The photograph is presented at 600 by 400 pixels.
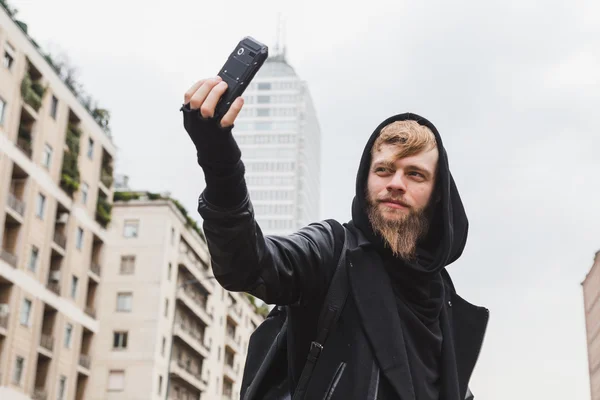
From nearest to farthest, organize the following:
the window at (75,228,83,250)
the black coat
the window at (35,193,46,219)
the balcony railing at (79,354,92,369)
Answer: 1. the black coat
2. the window at (35,193,46,219)
3. the window at (75,228,83,250)
4. the balcony railing at (79,354,92,369)

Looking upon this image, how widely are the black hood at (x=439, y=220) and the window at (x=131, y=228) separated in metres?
58.5

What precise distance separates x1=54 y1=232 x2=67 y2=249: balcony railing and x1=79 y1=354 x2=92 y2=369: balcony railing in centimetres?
636

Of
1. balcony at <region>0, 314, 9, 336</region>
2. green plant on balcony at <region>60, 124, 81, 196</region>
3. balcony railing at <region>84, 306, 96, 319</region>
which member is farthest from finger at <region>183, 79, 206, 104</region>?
balcony railing at <region>84, 306, 96, 319</region>

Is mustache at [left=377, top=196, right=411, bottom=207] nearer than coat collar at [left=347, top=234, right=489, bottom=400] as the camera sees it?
No

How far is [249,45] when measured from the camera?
207 cm

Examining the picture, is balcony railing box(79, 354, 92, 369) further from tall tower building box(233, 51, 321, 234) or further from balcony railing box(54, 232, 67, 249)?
tall tower building box(233, 51, 321, 234)

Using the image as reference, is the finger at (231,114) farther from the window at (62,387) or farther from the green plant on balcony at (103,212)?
the green plant on balcony at (103,212)

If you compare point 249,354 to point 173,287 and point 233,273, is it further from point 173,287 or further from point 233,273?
point 173,287

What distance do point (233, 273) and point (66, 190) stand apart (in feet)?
138

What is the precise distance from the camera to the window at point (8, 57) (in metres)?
35.2

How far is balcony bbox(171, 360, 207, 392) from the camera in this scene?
60.0 meters

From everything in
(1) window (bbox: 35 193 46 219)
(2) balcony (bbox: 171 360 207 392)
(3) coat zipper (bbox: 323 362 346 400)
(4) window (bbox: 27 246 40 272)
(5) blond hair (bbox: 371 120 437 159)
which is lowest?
(3) coat zipper (bbox: 323 362 346 400)

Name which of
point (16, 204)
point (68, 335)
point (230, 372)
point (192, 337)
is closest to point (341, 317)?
point (16, 204)

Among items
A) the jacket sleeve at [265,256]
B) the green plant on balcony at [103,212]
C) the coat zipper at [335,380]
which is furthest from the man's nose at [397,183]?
the green plant on balcony at [103,212]
